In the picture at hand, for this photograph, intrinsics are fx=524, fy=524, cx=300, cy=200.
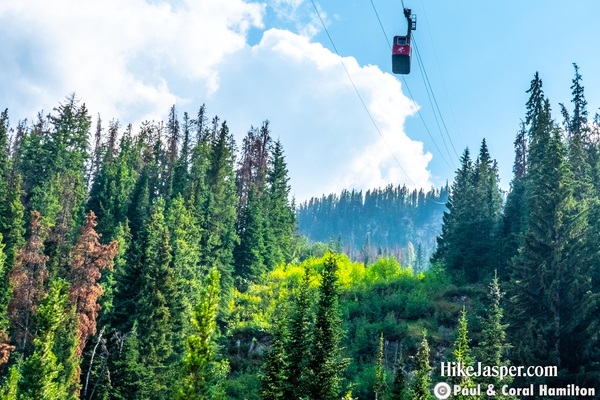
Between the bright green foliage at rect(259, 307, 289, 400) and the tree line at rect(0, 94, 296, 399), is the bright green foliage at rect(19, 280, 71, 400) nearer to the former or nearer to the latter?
the tree line at rect(0, 94, 296, 399)

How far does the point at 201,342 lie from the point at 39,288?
1131 inches

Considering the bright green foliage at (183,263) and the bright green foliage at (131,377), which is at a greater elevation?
the bright green foliage at (183,263)

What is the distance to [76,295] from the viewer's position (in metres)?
42.5

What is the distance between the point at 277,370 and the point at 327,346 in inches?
109

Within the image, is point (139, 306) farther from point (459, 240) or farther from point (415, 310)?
point (459, 240)

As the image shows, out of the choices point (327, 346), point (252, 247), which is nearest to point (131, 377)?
point (327, 346)

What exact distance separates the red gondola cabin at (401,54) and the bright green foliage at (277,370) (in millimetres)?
13794

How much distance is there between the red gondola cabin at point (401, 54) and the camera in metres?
23.9

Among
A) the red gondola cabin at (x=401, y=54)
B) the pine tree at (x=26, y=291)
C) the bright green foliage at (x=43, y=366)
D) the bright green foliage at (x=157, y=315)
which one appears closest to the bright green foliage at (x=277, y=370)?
the red gondola cabin at (x=401, y=54)

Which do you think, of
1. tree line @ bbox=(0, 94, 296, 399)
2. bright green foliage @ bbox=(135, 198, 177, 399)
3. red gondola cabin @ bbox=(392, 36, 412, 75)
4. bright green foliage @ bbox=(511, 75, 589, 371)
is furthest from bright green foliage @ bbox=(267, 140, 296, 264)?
red gondola cabin @ bbox=(392, 36, 412, 75)

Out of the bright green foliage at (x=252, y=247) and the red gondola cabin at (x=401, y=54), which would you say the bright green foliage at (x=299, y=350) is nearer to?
the red gondola cabin at (x=401, y=54)

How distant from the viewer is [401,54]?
2384cm

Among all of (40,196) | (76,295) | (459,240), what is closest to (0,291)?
(76,295)

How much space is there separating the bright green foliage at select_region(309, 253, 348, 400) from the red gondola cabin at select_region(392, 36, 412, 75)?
988 cm
